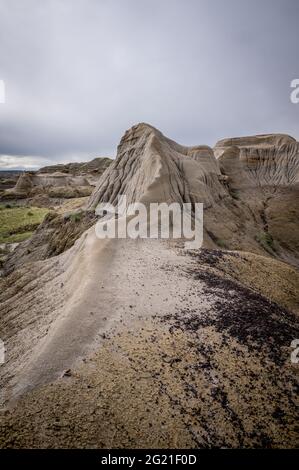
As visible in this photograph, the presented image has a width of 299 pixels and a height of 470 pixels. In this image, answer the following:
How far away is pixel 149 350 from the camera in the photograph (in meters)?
3.62

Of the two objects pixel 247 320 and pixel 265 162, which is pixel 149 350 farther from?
pixel 265 162

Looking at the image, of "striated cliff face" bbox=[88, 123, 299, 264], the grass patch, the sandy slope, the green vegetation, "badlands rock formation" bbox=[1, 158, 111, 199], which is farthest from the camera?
"badlands rock formation" bbox=[1, 158, 111, 199]

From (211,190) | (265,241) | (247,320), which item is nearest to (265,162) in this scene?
(211,190)

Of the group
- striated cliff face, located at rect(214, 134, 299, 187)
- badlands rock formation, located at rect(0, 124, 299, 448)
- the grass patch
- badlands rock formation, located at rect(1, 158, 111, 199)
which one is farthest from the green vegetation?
striated cliff face, located at rect(214, 134, 299, 187)

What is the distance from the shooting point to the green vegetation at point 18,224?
1977cm

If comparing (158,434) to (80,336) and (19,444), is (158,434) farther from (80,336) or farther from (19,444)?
(80,336)

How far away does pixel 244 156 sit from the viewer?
23953 millimetres

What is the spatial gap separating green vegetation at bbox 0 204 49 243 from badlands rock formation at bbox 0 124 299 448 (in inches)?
504

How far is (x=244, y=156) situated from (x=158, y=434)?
2431 centimetres

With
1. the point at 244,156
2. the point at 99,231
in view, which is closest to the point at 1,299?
the point at 99,231

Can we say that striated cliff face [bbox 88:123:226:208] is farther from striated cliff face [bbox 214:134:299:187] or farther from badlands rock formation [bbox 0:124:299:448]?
striated cliff face [bbox 214:134:299:187]

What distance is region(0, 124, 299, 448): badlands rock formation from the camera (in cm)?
271

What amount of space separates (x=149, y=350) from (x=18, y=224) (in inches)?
877

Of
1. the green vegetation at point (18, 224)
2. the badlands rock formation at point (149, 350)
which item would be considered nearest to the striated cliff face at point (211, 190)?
the badlands rock formation at point (149, 350)
